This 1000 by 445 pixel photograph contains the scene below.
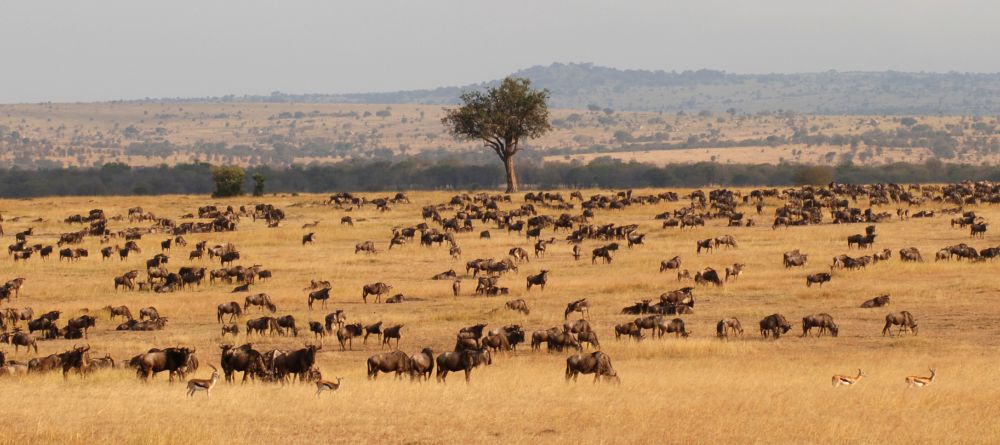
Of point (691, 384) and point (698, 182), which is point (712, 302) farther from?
point (698, 182)

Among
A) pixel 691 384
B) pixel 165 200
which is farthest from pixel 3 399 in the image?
pixel 165 200

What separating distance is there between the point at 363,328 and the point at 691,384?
38.7 feet

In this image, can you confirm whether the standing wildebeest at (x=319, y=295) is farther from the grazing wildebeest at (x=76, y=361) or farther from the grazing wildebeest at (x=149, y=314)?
the grazing wildebeest at (x=76, y=361)

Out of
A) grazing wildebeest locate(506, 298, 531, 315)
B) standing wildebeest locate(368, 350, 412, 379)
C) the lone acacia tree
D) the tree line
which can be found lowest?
the tree line

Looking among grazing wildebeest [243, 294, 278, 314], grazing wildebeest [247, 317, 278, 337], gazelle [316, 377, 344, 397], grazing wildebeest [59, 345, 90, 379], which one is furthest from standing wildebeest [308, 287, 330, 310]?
gazelle [316, 377, 344, 397]

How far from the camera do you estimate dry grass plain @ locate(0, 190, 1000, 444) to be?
63.1 ft

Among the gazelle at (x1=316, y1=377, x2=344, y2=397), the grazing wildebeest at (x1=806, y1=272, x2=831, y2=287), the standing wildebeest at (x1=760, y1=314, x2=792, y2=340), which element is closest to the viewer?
the gazelle at (x1=316, y1=377, x2=344, y2=397)

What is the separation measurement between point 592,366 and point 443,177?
129870mm

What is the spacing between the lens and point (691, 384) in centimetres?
2356

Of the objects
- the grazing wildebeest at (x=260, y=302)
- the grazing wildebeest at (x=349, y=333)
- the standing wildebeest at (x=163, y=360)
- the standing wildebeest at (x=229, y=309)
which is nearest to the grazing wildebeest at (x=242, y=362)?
the standing wildebeest at (x=163, y=360)

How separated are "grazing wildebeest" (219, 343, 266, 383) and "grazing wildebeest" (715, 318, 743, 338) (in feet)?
38.7

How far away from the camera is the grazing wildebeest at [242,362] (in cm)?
2486

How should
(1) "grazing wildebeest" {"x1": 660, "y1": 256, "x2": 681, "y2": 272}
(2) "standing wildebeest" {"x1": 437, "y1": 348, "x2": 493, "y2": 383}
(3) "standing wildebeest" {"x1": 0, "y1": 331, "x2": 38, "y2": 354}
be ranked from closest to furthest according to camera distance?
(2) "standing wildebeest" {"x1": 437, "y1": 348, "x2": 493, "y2": 383}
(3) "standing wildebeest" {"x1": 0, "y1": 331, "x2": 38, "y2": 354}
(1) "grazing wildebeest" {"x1": 660, "y1": 256, "x2": 681, "y2": 272}

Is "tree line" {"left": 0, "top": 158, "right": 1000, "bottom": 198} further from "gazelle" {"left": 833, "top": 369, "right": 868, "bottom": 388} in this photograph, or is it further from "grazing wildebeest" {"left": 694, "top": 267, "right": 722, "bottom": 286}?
"gazelle" {"left": 833, "top": 369, "right": 868, "bottom": 388}
